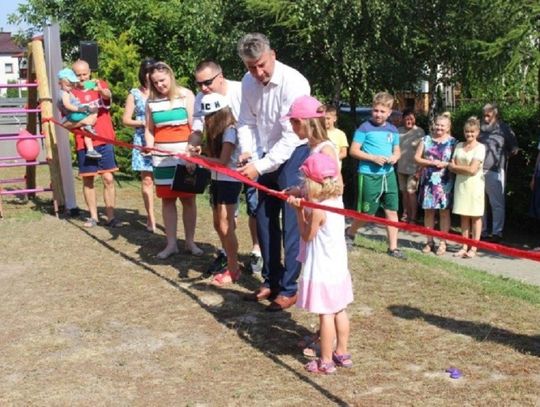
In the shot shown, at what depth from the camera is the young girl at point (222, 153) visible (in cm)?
594

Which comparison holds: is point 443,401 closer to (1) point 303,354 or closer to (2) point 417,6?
(1) point 303,354

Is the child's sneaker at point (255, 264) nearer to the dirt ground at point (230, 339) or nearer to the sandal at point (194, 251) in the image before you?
the dirt ground at point (230, 339)

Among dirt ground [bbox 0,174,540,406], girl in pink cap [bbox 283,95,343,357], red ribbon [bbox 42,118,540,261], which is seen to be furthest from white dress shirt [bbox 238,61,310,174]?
dirt ground [bbox 0,174,540,406]

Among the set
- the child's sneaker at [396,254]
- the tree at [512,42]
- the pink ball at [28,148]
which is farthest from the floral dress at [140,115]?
the tree at [512,42]

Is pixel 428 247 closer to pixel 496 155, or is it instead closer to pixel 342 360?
pixel 496 155

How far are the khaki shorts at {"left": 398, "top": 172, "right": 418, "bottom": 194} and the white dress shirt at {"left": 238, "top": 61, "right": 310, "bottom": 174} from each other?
5.42m

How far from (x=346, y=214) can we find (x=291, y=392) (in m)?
1.06

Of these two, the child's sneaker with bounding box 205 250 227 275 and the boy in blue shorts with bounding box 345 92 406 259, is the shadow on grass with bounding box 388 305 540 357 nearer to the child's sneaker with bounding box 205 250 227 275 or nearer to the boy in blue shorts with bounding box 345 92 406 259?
the child's sneaker with bounding box 205 250 227 275

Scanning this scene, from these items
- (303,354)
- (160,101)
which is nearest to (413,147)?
(160,101)

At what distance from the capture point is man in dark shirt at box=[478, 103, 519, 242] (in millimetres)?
9578

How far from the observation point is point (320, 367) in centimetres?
443

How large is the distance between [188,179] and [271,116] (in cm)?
178

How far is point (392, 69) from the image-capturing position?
1240 centimetres

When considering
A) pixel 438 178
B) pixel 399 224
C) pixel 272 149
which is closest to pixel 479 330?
pixel 272 149
